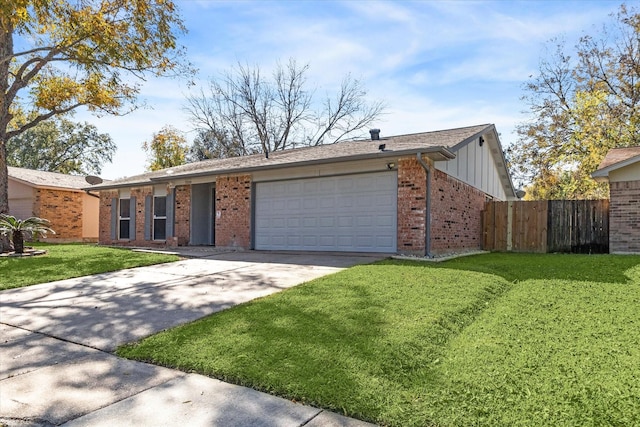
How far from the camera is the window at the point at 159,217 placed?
15.6 metres

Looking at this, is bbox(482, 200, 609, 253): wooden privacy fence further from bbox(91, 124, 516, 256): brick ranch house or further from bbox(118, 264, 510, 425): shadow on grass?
bbox(118, 264, 510, 425): shadow on grass

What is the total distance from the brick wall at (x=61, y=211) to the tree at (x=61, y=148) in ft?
63.0

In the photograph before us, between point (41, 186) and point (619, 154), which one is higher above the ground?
point (619, 154)

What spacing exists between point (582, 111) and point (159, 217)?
22.6 m

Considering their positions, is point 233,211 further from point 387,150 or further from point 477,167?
point 477,167

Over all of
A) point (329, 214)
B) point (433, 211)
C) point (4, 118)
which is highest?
point (4, 118)

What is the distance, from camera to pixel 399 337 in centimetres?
380

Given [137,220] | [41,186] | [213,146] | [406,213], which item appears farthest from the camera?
[213,146]

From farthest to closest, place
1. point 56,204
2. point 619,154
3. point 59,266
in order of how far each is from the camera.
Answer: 1. point 56,204
2. point 619,154
3. point 59,266

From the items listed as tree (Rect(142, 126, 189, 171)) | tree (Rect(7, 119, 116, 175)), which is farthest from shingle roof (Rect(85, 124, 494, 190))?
tree (Rect(7, 119, 116, 175))

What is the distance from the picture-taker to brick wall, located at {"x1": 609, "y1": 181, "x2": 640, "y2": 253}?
11.6m

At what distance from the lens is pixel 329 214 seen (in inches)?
449

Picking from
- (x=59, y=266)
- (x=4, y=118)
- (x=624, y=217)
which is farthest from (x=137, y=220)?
(x=624, y=217)

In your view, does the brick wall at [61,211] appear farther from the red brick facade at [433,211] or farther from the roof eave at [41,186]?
the red brick facade at [433,211]
